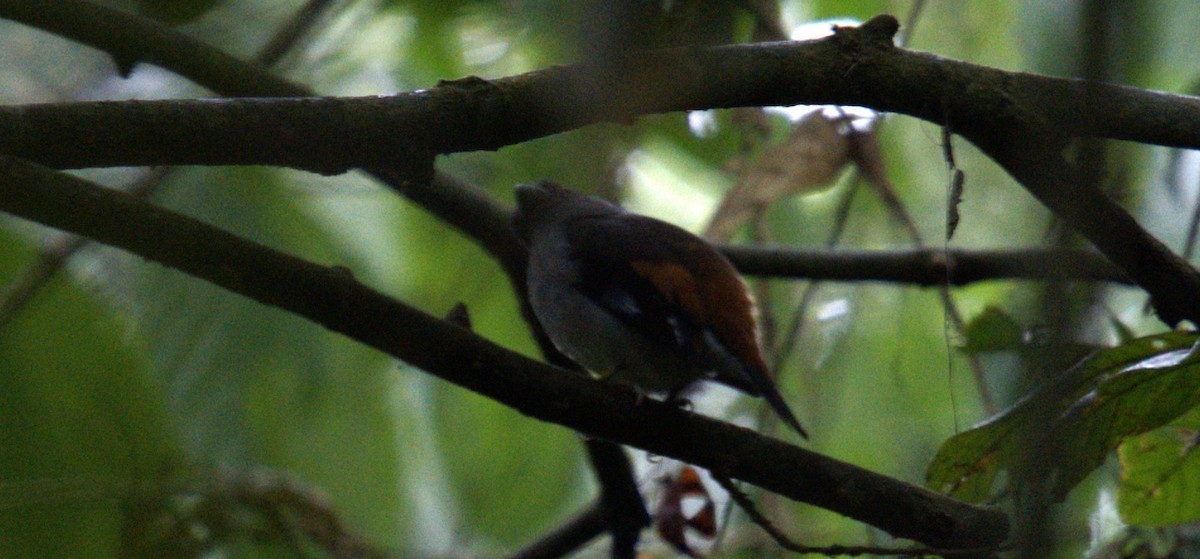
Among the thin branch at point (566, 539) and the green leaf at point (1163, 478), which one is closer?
the green leaf at point (1163, 478)

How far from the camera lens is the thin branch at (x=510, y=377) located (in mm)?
2168

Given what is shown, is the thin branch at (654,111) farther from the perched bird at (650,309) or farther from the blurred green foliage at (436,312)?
the perched bird at (650,309)

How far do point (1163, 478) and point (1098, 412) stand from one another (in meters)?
0.39

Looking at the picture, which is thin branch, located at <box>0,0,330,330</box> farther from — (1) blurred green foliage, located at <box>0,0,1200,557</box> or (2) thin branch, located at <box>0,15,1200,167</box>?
(2) thin branch, located at <box>0,15,1200,167</box>

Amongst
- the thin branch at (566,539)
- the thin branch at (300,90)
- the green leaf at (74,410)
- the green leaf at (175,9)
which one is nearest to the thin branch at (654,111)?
the thin branch at (300,90)

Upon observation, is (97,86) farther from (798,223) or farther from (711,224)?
(798,223)

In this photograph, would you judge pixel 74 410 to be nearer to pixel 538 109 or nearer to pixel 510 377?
pixel 510 377

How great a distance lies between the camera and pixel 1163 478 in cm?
246

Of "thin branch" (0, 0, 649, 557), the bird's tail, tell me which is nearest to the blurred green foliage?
"thin branch" (0, 0, 649, 557)

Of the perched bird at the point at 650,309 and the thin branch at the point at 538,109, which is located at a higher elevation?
the thin branch at the point at 538,109

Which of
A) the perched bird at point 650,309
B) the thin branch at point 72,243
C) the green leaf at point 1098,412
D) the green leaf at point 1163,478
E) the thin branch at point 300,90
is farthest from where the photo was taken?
the thin branch at point 72,243

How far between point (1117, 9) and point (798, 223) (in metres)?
4.46

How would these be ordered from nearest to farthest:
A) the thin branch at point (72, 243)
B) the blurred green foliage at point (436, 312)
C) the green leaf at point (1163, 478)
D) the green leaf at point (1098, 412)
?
the green leaf at point (1098, 412) → the green leaf at point (1163, 478) → the blurred green foliage at point (436, 312) → the thin branch at point (72, 243)

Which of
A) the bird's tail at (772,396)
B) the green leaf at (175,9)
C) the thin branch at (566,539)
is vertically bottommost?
the thin branch at (566,539)
